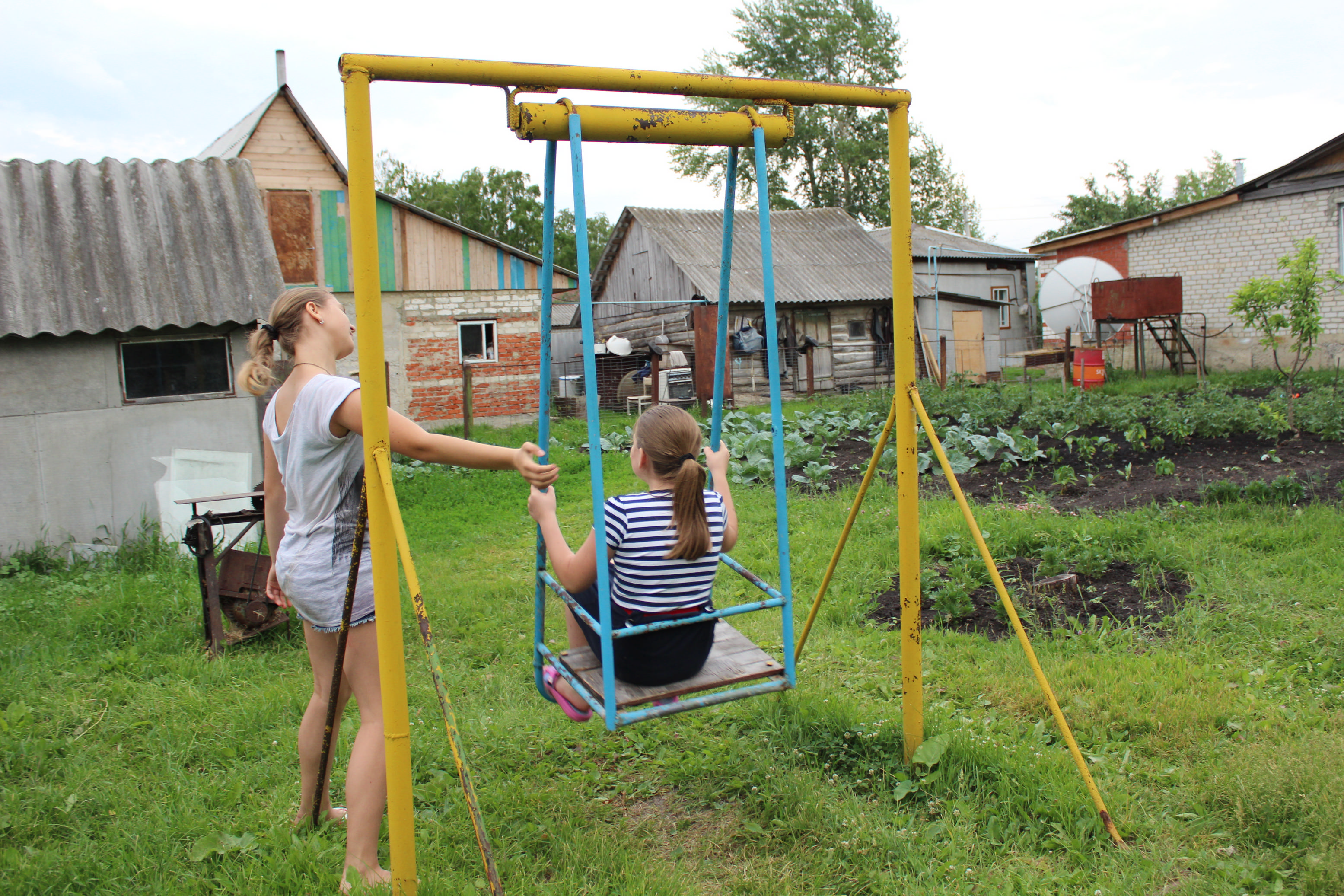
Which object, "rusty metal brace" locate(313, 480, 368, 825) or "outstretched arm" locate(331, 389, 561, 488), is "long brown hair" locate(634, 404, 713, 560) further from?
"rusty metal brace" locate(313, 480, 368, 825)

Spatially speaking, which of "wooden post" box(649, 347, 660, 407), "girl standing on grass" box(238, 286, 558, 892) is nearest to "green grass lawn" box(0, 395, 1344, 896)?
"girl standing on grass" box(238, 286, 558, 892)

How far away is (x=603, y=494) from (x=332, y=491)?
83 centimetres

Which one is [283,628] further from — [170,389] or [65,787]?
[170,389]

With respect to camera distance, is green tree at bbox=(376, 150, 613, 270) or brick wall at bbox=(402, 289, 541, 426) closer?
brick wall at bbox=(402, 289, 541, 426)

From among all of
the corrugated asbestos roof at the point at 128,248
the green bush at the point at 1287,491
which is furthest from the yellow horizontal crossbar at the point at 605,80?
the corrugated asbestos roof at the point at 128,248

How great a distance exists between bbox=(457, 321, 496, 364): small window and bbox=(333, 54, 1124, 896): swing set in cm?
1383

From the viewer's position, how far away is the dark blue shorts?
266cm

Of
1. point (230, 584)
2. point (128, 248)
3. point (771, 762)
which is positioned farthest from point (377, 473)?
point (128, 248)

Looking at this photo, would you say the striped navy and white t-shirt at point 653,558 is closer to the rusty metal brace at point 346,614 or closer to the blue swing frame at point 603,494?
the blue swing frame at point 603,494

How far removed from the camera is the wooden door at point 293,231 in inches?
559

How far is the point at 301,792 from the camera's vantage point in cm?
304

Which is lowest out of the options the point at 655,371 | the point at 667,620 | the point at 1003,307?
the point at 667,620

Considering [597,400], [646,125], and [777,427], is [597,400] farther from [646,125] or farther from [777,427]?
[646,125]

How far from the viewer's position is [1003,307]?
1084 inches
